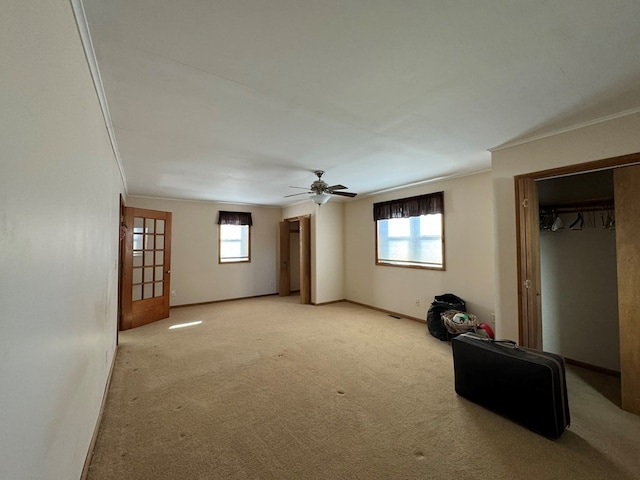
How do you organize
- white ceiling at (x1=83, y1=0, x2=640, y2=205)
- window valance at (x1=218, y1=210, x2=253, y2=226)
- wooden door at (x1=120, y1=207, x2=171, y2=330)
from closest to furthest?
white ceiling at (x1=83, y1=0, x2=640, y2=205) < wooden door at (x1=120, y1=207, x2=171, y2=330) < window valance at (x1=218, y1=210, x2=253, y2=226)

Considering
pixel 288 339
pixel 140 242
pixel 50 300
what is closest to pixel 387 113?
pixel 50 300

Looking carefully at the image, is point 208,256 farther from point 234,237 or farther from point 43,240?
point 43,240

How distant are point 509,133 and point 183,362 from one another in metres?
4.21

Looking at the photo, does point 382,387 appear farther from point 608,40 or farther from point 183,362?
point 608,40

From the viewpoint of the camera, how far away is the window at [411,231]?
175 inches

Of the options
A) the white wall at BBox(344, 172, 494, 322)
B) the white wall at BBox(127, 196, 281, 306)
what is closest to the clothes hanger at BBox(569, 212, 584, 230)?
the white wall at BBox(344, 172, 494, 322)

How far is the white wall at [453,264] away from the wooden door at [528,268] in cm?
116

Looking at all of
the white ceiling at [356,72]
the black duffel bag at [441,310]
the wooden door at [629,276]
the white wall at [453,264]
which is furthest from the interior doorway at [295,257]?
the wooden door at [629,276]

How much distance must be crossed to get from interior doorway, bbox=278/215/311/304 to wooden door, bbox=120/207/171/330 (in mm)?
2661

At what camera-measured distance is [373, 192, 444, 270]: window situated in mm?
4441

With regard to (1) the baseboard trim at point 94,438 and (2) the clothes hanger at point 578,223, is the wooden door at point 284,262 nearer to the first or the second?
(1) the baseboard trim at point 94,438

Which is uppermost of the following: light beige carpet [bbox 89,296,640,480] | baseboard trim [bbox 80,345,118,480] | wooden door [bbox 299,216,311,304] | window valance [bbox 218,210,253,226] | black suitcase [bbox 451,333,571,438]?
window valance [bbox 218,210,253,226]

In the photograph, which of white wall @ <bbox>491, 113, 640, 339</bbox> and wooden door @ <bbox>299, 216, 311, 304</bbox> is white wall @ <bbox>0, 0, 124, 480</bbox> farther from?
wooden door @ <bbox>299, 216, 311, 304</bbox>

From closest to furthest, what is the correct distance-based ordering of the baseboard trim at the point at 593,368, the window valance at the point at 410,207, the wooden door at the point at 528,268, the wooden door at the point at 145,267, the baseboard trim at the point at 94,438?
the baseboard trim at the point at 94,438 → the wooden door at the point at 528,268 → the baseboard trim at the point at 593,368 → the wooden door at the point at 145,267 → the window valance at the point at 410,207
